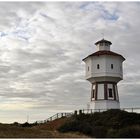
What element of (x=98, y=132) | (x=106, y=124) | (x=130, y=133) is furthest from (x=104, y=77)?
(x=130, y=133)

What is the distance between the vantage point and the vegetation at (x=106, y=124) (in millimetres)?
28875

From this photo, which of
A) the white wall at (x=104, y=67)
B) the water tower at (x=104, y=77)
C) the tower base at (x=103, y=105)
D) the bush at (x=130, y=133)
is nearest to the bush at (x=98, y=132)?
the bush at (x=130, y=133)

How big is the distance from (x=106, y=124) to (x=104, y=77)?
32.0 ft

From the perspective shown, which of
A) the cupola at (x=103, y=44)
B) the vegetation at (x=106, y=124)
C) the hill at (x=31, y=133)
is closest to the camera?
the hill at (x=31, y=133)

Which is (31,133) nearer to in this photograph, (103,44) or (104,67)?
(104,67)

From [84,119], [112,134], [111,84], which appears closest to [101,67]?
[111,84]

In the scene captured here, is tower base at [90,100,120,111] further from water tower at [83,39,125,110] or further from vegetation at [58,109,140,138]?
vegetation at [58,109,140,138]

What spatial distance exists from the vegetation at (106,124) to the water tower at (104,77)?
3.86m

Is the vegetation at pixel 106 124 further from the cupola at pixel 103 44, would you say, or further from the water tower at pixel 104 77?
the cupola at pixel 103 44

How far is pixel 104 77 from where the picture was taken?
139 ft

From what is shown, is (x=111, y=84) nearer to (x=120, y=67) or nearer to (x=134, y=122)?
(x=120, y=67)

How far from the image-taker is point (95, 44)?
46312 millimetres

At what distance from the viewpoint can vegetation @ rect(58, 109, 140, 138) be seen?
28875mm

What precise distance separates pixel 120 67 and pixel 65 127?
13401 mm
